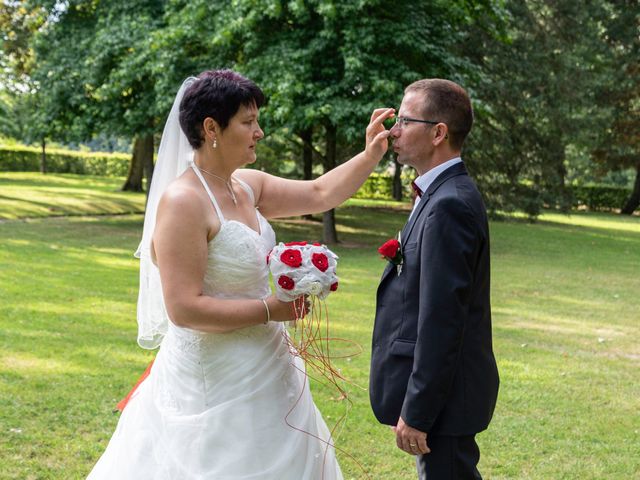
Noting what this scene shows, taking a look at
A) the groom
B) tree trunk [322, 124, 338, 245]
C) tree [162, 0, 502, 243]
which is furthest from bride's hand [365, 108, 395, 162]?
tree trunk [322, 124, 338, 245]

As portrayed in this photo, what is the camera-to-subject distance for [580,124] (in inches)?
1072

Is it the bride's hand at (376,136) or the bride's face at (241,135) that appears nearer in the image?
the bride's face at (241,135)

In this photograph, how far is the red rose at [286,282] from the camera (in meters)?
2.99

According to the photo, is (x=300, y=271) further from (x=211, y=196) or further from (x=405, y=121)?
(x=405, y=121)

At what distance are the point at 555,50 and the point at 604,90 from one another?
7.67 m

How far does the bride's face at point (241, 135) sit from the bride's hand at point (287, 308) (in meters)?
0.63

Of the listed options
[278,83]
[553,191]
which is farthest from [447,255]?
[553,191]

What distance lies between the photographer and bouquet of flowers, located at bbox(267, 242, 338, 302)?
3.00 m

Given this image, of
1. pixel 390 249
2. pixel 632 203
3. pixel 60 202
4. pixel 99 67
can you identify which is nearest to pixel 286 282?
pixel 390 249

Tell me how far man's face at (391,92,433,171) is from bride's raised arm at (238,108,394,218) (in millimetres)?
505

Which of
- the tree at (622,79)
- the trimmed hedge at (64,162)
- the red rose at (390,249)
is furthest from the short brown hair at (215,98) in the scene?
the trimmed hedge at (64,162)

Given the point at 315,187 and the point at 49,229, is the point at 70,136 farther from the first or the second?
the point at 315,187

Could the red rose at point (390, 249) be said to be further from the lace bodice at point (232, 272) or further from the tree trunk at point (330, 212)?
the tree trunk at point (330, 212)

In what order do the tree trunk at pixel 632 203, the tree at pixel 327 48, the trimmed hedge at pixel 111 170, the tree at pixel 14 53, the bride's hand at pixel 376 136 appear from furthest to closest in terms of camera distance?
1. the trimmed hedge at pixel 111 170
2. the tree trunk at pixel 632 203
3. the tree at pixel 14 53
4. the tree at pixel 327 48
5. the bride's hand at pixel 376 136
